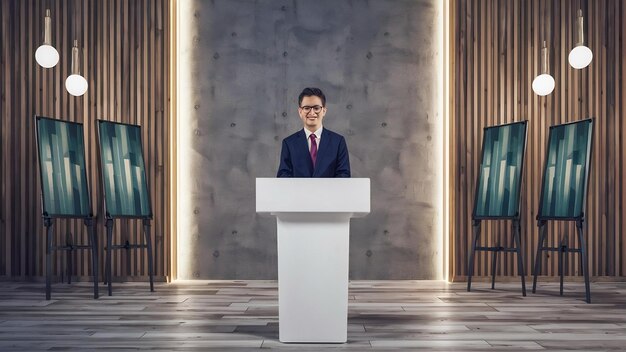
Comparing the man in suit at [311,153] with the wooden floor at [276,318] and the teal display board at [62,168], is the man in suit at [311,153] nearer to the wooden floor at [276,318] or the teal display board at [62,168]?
the wooden floor at [276,318]

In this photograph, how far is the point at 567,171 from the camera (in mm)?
6441

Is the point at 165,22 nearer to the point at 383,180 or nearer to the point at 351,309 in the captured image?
the point at 383,180

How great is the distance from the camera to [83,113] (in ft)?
25.3

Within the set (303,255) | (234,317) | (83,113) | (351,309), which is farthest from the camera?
(83,113)

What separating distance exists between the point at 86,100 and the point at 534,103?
515 cm

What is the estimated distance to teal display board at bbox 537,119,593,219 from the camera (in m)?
6.20

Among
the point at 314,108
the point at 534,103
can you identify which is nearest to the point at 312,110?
the point at 314,108

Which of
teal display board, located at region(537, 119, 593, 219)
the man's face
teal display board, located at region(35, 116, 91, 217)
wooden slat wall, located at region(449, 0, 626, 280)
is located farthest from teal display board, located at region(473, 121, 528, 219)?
teal display board, located at region(35, 116, 91, 217)

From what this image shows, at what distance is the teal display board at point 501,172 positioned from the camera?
6.77 meters

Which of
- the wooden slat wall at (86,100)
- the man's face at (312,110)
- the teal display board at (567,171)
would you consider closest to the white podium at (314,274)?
the man's face at (312,110)

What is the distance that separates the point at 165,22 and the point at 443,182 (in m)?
3.73

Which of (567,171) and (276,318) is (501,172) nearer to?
(567,171)

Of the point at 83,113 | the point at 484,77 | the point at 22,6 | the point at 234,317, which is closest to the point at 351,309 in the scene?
the point at 234,317

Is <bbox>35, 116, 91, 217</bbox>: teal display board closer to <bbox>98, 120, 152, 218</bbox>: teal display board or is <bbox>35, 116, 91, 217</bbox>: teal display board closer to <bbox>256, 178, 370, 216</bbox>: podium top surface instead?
<bbox>98, 120, 152, 218</bbox>: teal display board
